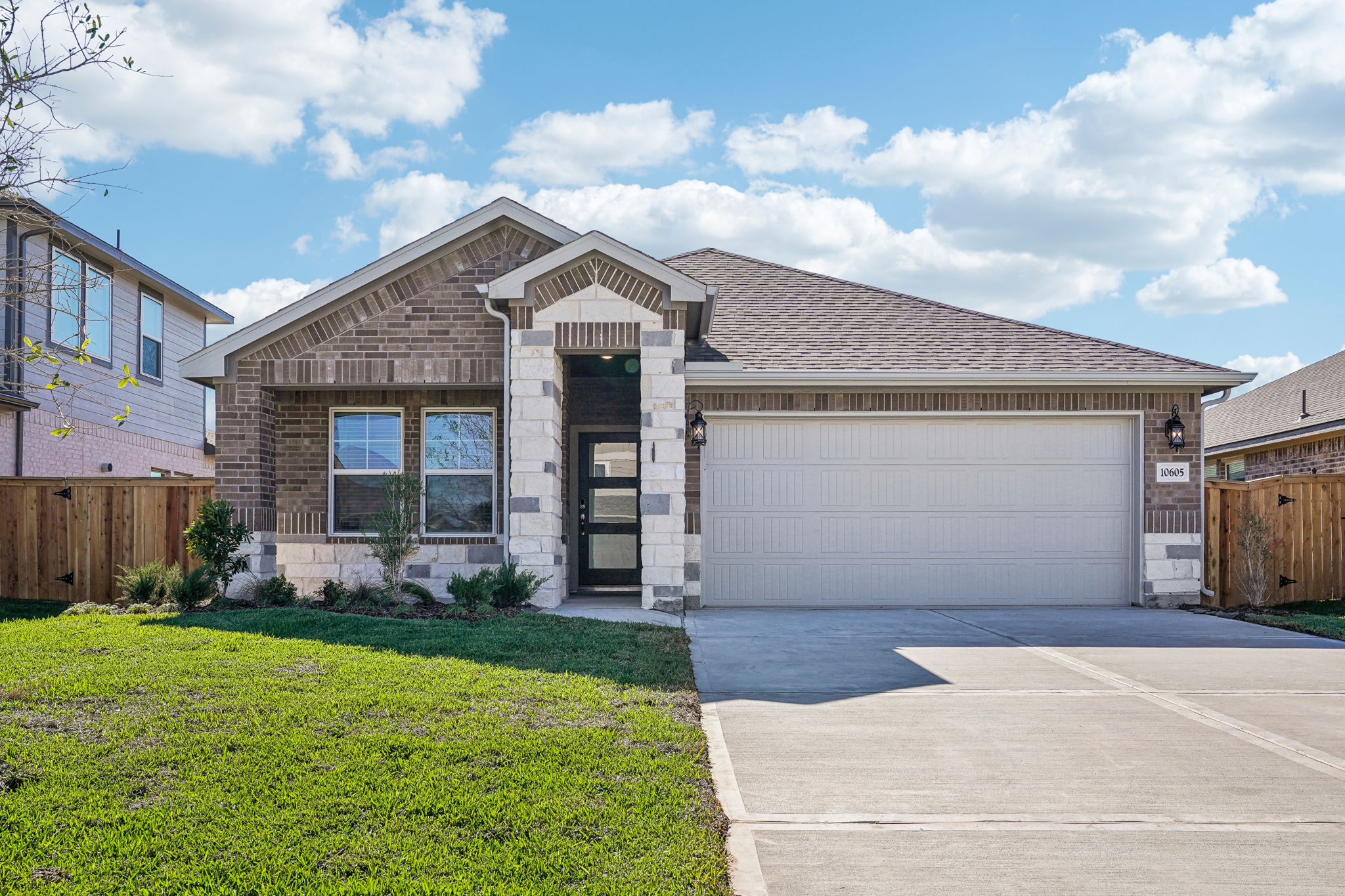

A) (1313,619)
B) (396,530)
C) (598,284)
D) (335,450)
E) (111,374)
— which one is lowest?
(1313,619)

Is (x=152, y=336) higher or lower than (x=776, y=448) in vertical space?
higher

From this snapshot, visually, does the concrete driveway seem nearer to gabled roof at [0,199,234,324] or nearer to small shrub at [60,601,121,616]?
small shrub at [60,601,121,616]

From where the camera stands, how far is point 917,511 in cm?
1219

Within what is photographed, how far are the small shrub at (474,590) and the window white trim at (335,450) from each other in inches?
103

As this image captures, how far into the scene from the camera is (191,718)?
17.9 ft

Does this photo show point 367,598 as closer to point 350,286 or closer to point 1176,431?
point 350,286

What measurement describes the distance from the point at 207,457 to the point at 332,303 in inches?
477

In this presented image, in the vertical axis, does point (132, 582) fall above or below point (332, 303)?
below

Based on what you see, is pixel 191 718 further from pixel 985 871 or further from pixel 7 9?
pixel 985 871

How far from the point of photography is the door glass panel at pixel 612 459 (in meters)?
13.7

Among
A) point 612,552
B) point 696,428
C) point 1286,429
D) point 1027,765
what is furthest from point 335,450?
point 1286,429

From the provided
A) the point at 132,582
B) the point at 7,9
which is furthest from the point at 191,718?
the point at 132,582

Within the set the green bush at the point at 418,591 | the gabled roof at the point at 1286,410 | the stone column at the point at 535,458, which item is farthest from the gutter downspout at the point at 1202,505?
the green bush at the point at 418,591

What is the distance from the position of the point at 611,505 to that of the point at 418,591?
12.0 feet
